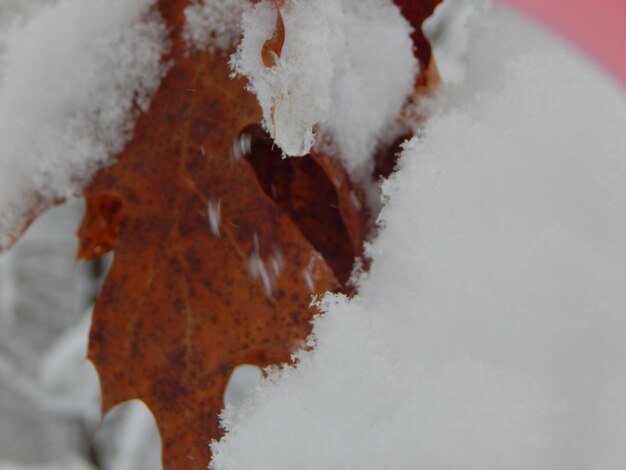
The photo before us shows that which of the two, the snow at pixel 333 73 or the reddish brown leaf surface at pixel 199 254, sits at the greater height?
the snow at pixel 333 73

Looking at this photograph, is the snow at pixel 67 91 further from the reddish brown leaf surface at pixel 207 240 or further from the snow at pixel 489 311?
the snow at pixel 489 311

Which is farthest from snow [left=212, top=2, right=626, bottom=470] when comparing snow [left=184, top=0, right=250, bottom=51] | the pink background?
snow [left=184, top=0, right=250, bottom=51]

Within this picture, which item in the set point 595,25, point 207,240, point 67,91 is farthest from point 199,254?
point 595,25

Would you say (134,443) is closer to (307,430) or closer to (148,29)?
(307,430)

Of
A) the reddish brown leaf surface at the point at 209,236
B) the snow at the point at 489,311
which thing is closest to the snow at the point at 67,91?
the reddish brown leaf surface at the point at 209,236

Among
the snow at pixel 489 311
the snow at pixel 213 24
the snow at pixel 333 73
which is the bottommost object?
the snow at pixel 489 311

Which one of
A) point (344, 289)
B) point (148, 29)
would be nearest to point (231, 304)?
point (344, 289)
